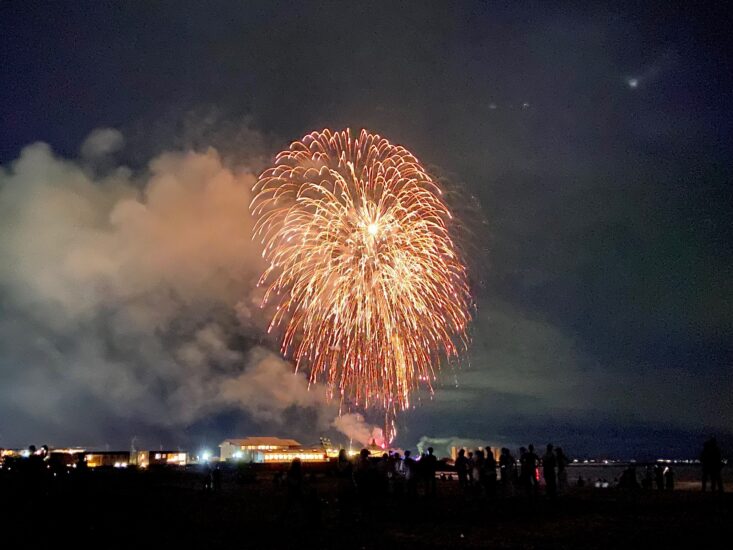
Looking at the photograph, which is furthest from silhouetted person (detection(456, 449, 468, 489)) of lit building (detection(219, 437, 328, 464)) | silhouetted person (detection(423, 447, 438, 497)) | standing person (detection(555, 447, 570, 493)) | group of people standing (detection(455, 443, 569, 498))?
lit building (detection(219, 437, 328, 464))

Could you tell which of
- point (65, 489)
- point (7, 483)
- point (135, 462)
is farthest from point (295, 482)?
point (135, 462)

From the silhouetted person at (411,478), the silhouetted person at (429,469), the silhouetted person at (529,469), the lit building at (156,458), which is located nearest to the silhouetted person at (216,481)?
the silhouetted person at (429,469)

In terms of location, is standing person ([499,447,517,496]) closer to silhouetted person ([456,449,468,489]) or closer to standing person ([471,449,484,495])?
standing person ([471,449,484,495])

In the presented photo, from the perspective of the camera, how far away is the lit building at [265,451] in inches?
3194

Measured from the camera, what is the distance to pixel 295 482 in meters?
18.1

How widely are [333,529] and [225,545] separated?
10.7ft

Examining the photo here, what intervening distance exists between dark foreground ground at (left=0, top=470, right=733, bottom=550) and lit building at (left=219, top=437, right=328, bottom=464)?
52.1m

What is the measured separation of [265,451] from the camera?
9538 centimetres

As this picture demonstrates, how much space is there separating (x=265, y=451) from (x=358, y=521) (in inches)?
3200

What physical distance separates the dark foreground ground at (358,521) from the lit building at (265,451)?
5206 centimetres

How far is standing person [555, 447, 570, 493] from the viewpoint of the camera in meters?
23.3

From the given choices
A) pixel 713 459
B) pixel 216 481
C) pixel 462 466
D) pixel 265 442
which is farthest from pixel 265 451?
pixel 713 459

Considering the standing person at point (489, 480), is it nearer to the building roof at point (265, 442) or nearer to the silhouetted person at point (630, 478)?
the silhouetted person at point (630, 478)

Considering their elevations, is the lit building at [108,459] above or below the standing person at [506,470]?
below
